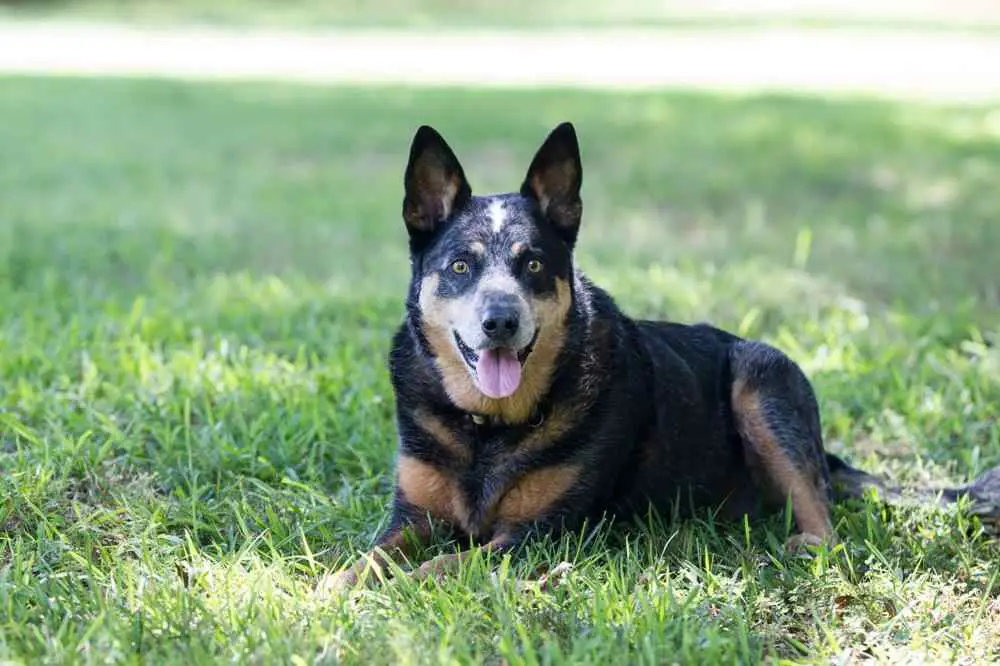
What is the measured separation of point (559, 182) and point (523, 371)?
672 mm

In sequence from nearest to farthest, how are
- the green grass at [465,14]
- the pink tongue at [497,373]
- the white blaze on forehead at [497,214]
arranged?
the pink tongue at [497,373], the white blaze on forehead at [497,214], the green grass at [465,14]

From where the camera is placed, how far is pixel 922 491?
4.70 meters

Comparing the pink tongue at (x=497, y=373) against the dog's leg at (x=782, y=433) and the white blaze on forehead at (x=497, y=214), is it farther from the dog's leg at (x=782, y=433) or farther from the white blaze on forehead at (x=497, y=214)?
the dog's leg at (x=782, y=433)

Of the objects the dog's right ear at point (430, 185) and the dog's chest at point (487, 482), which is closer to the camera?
the dog's chest at point (487, 482)

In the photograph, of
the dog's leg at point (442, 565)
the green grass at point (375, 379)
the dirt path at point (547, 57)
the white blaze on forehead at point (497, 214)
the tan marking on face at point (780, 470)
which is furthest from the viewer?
the dirt path at point (547, 57)

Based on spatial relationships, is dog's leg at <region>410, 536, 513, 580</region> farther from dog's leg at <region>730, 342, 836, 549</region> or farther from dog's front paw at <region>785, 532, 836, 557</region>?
dog's leg at <region>730, 342, 836, 549</region>

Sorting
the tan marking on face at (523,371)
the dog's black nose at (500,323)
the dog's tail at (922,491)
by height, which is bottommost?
the dog's tail at (922,491)

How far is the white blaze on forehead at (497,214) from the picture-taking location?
14.0 ft

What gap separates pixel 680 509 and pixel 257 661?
5.70 feet

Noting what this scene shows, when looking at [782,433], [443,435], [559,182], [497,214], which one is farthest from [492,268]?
[782,433]

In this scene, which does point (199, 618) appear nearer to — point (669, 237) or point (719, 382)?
point (719, 382)

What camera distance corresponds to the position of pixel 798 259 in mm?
8234

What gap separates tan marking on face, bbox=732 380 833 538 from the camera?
14.5 feet

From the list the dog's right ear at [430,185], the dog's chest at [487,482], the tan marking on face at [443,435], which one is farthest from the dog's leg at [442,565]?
the dog's right ear at [430,185]
